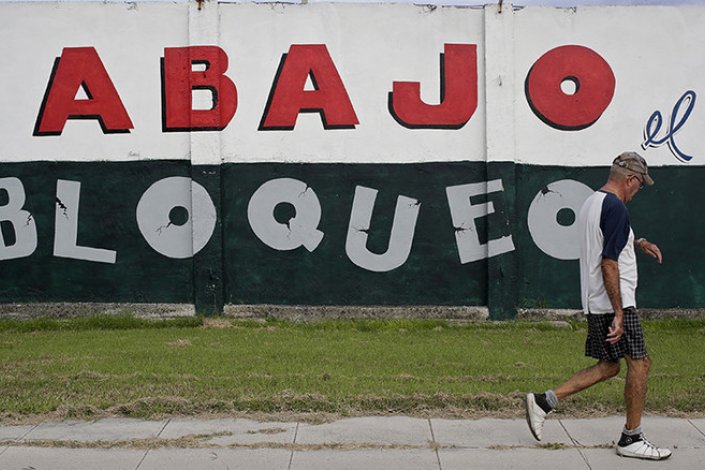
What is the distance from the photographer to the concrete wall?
11703 millimetres

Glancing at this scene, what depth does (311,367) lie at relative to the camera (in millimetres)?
8547

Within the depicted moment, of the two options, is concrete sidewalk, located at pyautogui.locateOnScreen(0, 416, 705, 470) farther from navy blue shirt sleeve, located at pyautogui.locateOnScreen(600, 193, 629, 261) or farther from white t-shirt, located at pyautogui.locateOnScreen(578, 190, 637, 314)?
navy blue shirt sleeve, located at pyautogui.locateOnScreen(600, 193, 629, 261)

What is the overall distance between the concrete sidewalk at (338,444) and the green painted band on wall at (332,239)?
5167 millimetres

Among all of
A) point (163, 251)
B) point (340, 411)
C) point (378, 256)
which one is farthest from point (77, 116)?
point (340, 411)

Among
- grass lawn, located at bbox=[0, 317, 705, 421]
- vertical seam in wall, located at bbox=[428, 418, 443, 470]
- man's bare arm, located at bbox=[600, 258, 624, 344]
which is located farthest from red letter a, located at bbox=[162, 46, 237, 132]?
man's bare arm, located at bbox=[600, 258, 624, 344]

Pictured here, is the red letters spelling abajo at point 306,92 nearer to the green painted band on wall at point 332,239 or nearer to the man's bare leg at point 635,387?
the green painted band on wall at point 332,239

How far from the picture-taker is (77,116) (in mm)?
11719

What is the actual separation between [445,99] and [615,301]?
6408 mm

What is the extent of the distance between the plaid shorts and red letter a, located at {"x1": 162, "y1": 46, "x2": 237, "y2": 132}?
693 cm

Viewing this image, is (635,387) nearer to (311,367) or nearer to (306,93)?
(311,367)

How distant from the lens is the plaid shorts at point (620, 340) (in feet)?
19.0

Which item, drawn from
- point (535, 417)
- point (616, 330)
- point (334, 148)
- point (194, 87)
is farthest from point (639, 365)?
point (194, 87)

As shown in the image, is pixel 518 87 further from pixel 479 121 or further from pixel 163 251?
pixel 163 251

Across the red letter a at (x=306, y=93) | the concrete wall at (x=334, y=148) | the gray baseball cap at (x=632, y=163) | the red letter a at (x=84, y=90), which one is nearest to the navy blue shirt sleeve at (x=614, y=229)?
the gray baseball cap at (x=632, y=163)
